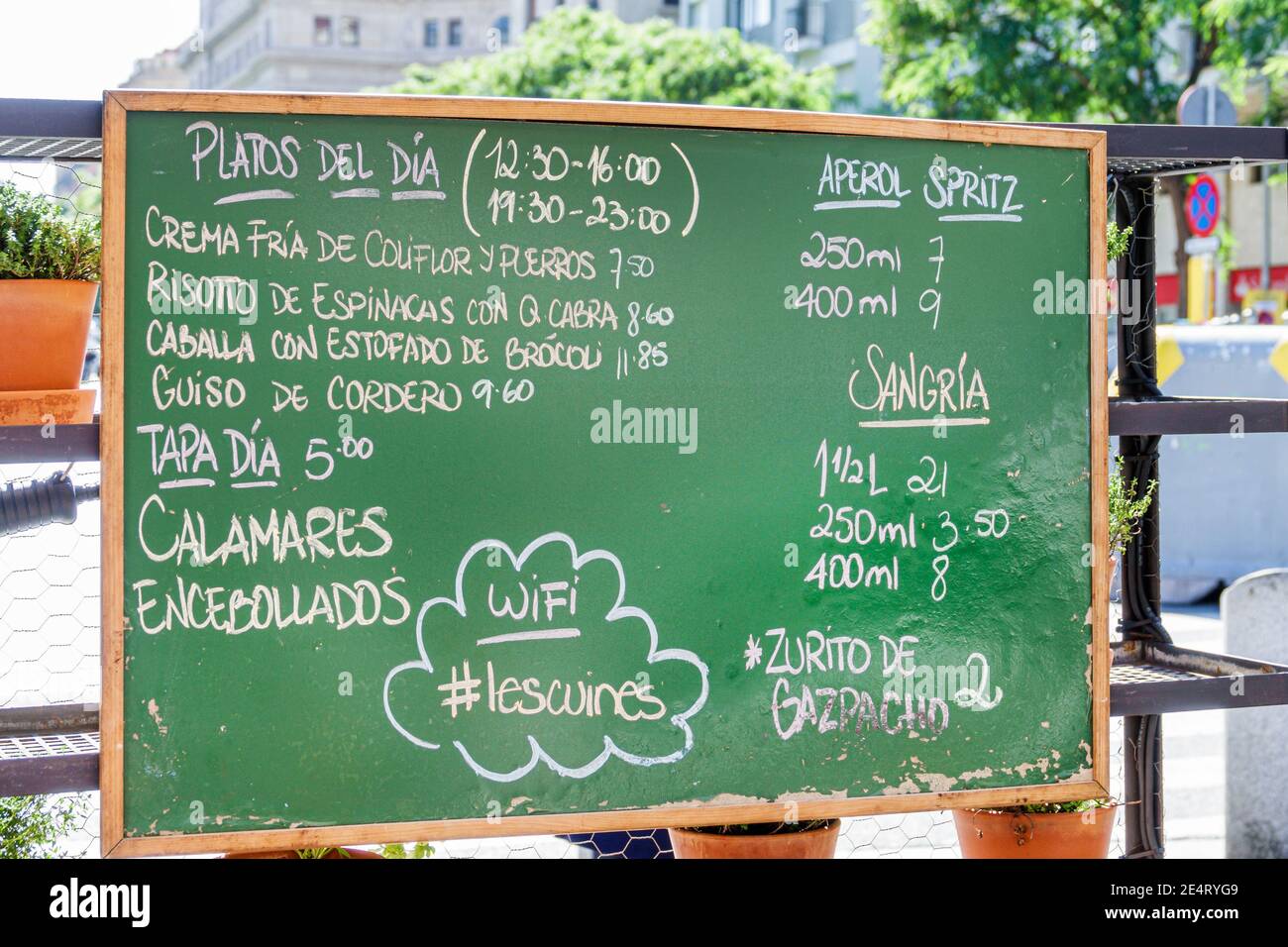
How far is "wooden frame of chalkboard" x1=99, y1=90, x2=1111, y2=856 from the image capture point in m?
2.82

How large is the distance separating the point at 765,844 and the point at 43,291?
2121 millimetres

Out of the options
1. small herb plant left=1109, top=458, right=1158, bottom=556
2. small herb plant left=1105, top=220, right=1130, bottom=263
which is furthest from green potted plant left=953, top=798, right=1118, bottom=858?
small herb plant left=1105, top=220, right=1130, bottom=263

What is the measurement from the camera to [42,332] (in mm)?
2912

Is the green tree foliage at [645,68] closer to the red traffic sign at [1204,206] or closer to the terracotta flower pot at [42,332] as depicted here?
the red traffic sign at [1204,206]

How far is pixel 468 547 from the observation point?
9.89 feet

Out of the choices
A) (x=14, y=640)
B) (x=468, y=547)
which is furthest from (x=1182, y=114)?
(x=468, y=547)

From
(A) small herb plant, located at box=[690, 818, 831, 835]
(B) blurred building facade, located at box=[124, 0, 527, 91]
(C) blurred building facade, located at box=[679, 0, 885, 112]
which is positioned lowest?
(A) small herb plant, located at box=[690, 818, 831, 835]

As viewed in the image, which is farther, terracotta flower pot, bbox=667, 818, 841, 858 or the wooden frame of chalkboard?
terracotta flower pot, bbox=667, 818, 841, 858

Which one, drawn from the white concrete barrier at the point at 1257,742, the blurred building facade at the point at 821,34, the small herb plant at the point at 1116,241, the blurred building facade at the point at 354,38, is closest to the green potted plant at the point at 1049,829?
the white concrete barrier at the point at 1257,742

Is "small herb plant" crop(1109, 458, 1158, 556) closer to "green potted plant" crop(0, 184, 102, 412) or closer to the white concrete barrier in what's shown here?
the white concrete barrier

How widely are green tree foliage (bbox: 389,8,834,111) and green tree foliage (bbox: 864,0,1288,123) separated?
7.45 metres

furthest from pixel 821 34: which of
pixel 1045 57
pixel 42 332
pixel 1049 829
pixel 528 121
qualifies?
pixel 42 332

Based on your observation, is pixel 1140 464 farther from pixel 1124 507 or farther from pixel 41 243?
pixel 41 243
